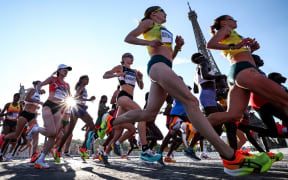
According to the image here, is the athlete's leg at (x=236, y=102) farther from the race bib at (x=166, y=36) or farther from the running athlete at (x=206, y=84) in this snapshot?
the running athlete at (x=206, y=84)

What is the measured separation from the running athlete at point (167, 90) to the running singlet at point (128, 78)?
64.2 inches

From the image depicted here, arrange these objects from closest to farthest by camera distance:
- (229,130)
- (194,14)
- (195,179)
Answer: (195,179) < (229,130) < (194,14)

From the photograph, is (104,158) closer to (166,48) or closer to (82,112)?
(82,112)

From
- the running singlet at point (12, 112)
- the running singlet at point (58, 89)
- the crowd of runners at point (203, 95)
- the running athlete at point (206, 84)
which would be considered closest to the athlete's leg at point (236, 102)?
the crowd of runners at point (203, 95)

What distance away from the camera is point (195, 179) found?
2.08 meters

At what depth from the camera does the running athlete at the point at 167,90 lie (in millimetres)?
1924

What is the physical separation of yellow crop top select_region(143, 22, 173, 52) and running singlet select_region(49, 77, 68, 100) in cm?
266

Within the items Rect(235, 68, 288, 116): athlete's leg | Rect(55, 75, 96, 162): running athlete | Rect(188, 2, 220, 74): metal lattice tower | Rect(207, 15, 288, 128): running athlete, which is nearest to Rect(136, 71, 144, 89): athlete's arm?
Rect(207, 15, 288, 128): running athlete

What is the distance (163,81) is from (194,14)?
56194mm

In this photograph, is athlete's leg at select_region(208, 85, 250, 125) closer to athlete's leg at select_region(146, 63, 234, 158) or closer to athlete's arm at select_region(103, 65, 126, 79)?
athlete's leg at select_region(146, 63, 234, 158)

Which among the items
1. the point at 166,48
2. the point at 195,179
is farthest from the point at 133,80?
the point at 195,179

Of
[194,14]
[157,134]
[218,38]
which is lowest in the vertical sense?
[157,134]

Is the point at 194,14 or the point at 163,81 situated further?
the point at 194,14

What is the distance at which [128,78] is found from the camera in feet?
15.3
